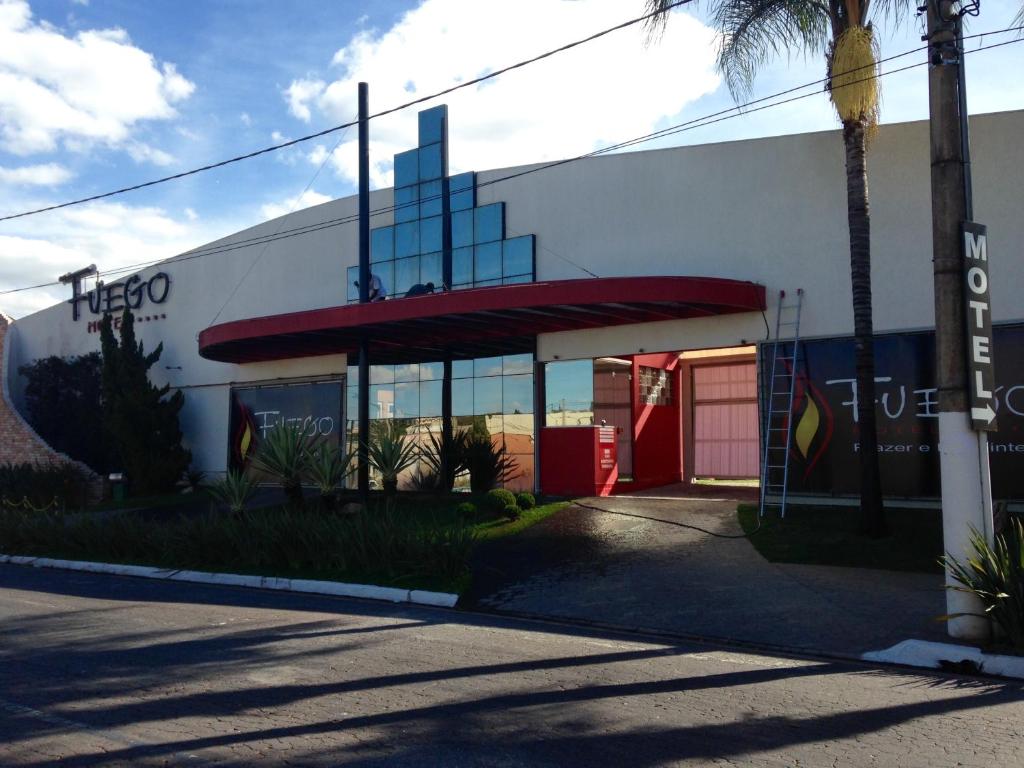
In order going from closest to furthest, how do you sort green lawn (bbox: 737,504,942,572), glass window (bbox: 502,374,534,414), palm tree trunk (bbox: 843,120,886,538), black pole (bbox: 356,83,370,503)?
green lawn (bbox: 737,504,942,572)
palm tree trunk (bbox: 843,120,886,538)
black pole (bbox: 356,83,370,503)
glass window (bbox: 502,374,534,414)

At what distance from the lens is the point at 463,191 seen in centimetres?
2217

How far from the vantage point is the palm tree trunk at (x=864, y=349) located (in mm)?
13500

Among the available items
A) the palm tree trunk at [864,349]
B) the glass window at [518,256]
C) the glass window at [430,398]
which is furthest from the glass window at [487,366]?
the palm tree trunk at [864,349]

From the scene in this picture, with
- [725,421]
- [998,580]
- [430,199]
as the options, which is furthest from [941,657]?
→ [725,421]

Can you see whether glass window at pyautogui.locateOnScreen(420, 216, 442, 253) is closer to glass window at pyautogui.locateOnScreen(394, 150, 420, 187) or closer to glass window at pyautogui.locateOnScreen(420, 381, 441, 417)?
glass window at pyautogui.locateOnScreen(394, 150, 420, 187)

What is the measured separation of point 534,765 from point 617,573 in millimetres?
7396

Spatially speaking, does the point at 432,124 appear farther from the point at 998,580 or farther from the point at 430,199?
the point at 998,580

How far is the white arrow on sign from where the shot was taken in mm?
8961

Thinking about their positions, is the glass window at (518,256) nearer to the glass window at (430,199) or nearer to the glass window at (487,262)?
the glass window at (487,262)

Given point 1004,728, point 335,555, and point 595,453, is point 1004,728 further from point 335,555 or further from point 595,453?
point 595,453

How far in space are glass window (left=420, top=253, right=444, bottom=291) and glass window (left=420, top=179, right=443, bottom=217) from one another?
1.05m

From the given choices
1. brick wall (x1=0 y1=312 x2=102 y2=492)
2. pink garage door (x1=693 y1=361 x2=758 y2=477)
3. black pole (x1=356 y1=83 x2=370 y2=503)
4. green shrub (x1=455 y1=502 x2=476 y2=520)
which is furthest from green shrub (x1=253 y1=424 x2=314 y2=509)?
brick wall (x1=0 y1=312 x2=102 y2=492)

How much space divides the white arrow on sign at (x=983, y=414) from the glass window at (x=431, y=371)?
1481cm

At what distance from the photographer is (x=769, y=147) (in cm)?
1773
